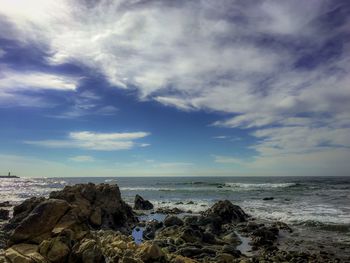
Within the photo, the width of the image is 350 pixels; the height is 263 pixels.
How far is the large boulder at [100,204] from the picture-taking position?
2767 centimetres

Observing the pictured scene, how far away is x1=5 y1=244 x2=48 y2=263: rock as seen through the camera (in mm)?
11156

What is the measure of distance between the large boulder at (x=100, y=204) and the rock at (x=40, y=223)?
43.0 feet

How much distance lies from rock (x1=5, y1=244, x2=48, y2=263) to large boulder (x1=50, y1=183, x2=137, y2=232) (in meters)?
14.6

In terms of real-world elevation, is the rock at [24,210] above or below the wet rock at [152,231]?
above

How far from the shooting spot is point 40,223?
13.4 meters

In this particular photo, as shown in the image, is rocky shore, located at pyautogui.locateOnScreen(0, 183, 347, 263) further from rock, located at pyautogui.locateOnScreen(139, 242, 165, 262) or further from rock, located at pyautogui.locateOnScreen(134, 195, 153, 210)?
rock, located at pyautogui.locateOnScreen(134, 195, 153, 210)

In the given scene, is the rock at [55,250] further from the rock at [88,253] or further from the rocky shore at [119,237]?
the rock at [88,253]

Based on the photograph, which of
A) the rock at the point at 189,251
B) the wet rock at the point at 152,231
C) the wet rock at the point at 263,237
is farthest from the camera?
the wet rock at the point at 152,231

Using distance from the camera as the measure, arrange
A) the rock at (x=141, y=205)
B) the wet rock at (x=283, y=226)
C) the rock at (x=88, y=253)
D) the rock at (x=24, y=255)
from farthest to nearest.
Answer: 1. the rock at (x=141, y=205)
2. the wet rock at (x=283, y=226)
3. the rock at (x=88, y=253)
4. the rock at (x=24, y=255)

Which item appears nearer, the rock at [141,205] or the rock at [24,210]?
the rock at [24,210]

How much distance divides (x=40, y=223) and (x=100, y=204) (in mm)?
16579

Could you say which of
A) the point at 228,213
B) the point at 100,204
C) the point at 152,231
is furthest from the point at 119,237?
the point at 228,213

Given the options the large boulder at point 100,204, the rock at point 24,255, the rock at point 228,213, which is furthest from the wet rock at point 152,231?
the rock at point 24,255

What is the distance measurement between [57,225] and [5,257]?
2.46 m
